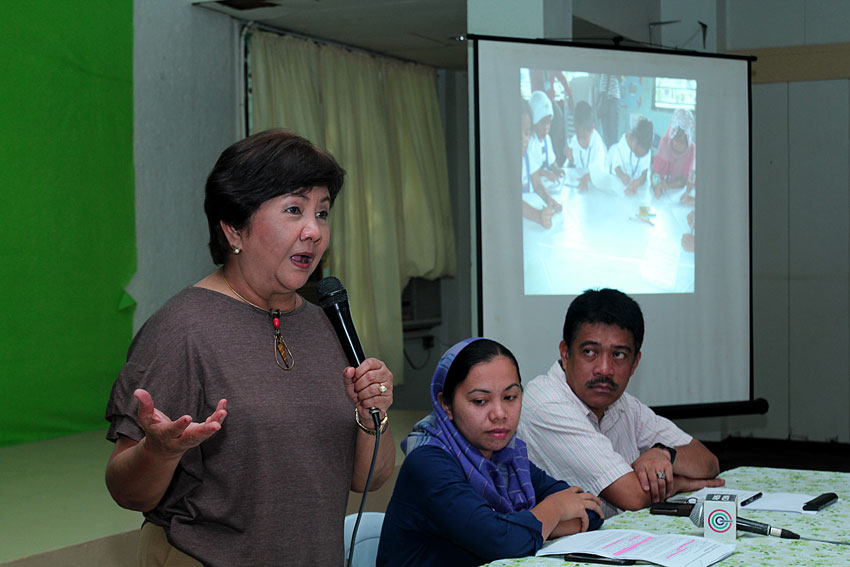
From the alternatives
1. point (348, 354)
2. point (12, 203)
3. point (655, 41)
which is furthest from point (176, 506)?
point (655, 41)

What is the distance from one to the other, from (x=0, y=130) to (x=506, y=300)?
2.36m

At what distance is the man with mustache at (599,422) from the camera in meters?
2.24

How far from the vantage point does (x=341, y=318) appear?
159 centimetres

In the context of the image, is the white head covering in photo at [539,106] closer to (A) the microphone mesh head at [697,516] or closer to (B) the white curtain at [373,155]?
(B) the white curtain at [373,155]

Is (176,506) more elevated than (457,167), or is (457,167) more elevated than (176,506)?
(457,167)

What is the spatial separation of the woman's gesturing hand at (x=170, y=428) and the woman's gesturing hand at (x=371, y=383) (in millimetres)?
242

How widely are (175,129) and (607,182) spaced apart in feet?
7.80

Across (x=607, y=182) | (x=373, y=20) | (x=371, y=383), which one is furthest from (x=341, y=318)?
(x=373, y=20)

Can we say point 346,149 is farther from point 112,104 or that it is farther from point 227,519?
point 227,519

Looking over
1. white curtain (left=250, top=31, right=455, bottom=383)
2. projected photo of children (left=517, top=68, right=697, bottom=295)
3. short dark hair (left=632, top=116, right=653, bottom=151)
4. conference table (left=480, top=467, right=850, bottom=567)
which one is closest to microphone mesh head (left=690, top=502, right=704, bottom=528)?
conference table (left=480, top=467, right=850, bottom=567)

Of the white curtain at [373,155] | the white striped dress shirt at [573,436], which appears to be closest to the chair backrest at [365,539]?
the white striped dress shirt at [573,436]

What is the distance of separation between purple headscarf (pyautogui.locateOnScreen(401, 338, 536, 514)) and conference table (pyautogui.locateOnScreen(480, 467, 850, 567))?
0.66 feet

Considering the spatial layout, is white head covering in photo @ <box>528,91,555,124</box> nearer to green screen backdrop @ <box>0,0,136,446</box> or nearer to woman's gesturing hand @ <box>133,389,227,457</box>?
green screen backdrop @ <box>0,0,136,446</box>

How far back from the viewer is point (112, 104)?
4.74 meters
